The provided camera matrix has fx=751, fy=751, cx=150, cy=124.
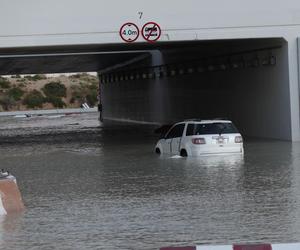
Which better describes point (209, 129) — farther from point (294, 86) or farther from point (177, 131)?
point (294, 86)

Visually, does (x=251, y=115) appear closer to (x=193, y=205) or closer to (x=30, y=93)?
(x=193, y=205)

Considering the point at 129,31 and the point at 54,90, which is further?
the point at 54,90

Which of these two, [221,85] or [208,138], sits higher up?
[221,85]

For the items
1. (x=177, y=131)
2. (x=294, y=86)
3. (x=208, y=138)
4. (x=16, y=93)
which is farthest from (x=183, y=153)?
(x=16, y=93)

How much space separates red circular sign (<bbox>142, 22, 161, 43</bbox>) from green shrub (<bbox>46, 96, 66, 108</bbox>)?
10896 centimetres

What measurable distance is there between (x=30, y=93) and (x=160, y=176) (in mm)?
121248

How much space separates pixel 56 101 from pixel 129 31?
358 feet

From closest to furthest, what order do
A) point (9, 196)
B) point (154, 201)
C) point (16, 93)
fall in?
point (9, 196)
point (154, 201)
point (16, 93)

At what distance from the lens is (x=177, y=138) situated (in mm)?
25672

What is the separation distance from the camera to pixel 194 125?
24.9 m

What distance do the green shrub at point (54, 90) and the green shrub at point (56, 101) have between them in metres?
1.38

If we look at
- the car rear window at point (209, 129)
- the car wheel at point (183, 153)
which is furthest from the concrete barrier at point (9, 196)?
the car wheel at point (183, 153)

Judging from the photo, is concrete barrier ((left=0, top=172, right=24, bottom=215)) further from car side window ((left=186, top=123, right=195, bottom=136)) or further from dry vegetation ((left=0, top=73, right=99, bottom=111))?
dry vegetation ((left=0, top=73, right=99, bottom=111))

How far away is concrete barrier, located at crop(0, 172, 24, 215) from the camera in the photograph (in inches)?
543
